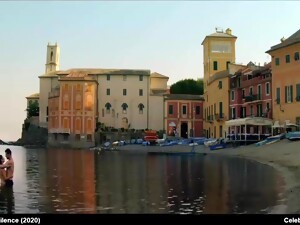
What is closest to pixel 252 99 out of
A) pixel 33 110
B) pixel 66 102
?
pixel 66 102

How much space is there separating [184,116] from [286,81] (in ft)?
147

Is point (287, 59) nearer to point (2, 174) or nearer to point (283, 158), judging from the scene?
point (283, 158)

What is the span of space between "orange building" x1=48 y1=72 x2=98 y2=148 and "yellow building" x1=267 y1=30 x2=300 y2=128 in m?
54.2

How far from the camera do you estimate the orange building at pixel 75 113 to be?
10319cm

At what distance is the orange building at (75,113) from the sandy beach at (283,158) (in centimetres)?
4044

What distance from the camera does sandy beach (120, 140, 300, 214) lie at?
669 inches

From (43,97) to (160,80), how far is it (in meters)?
32.2

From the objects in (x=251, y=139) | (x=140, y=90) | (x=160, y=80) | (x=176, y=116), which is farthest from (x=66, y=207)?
(x=160, y=80)

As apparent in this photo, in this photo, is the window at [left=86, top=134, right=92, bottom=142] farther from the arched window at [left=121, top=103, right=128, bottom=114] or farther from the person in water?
the person in water

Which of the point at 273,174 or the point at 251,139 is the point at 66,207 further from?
the point at 251,139

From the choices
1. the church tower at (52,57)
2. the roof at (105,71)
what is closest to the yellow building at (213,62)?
the roof at (105,71)

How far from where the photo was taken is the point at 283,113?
2272 inches

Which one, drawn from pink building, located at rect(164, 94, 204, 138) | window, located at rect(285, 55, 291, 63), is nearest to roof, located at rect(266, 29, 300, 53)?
window, located at rect(285, 55, 291, 63)

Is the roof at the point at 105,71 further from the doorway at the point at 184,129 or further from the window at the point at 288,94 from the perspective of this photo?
the window at the point at 288,94
